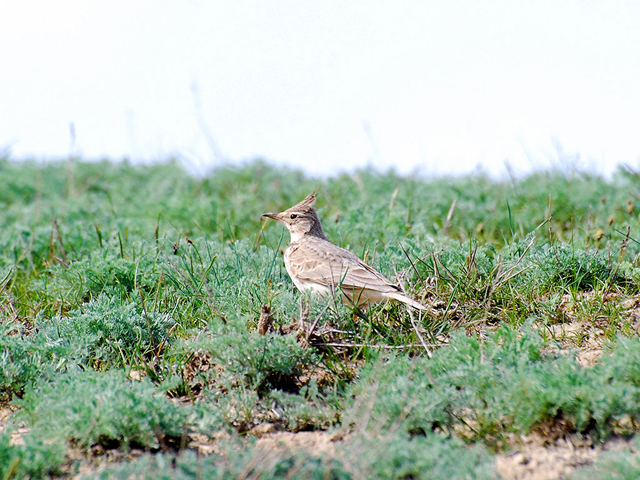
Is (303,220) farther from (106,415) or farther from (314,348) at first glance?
(106,415)

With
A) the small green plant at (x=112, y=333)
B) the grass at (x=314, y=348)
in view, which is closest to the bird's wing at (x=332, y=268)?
the grass at (x=314, y=348)

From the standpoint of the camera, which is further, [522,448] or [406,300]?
[406,300]

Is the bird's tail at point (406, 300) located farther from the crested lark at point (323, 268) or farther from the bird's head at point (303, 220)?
the bird's head at point (303, 220)

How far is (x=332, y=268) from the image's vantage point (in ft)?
16.2

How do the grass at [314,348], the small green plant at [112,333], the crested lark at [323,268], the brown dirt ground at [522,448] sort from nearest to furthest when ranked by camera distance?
1. the brown dirt ground at [522,448]
2. the grass at [314,348]
3. the small green plant at [112,333]
4. the crested lark at [323,268]

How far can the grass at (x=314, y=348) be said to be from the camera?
3.04 m

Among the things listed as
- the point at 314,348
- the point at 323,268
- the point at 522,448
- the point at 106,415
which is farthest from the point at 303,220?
the point at 522,448

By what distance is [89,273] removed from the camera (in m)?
5.07

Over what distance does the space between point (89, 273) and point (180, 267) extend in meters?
0.71

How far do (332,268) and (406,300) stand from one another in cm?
89

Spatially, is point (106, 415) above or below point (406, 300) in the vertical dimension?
below

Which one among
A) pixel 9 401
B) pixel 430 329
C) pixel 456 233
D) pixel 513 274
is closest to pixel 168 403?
pixel 9 401

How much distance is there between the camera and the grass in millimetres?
3041

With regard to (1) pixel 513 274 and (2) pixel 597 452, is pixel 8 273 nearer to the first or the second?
(1) pixel 513 274
